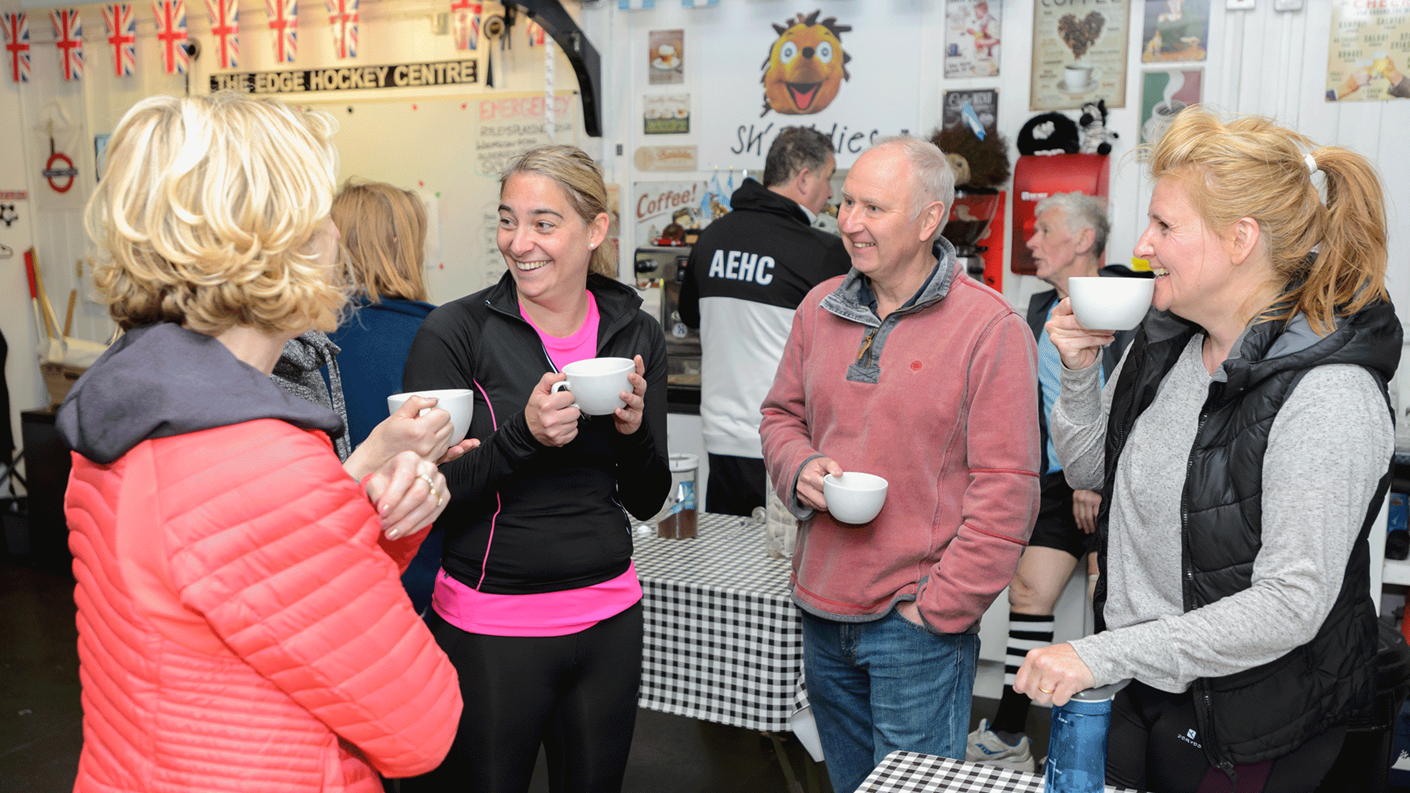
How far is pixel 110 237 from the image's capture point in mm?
975

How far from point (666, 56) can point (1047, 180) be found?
66.7 inches

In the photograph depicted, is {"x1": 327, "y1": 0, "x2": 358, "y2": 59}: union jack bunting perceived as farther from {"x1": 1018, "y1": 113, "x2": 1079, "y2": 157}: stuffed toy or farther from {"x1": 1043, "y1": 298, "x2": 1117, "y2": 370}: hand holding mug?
{"x1": 1043, "y1": 298, "x2": 1117, "y2": 370}: hand holding mug

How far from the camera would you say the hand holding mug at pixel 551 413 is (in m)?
1.52

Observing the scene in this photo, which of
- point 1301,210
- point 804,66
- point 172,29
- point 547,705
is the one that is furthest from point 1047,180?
point 172,29

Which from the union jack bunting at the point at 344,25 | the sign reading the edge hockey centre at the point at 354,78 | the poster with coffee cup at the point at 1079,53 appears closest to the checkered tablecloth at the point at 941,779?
the poster with coffee cup at the point at 1079,53

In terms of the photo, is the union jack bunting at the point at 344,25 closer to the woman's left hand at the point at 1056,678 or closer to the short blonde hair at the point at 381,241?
the short blonde hair at the point at 381,241

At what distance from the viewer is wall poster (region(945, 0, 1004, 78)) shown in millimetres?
3873

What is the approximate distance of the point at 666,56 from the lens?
14.3ft

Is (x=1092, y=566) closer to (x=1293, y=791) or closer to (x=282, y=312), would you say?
(x=1293, y=791)

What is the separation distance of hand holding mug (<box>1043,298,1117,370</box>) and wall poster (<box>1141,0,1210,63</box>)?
2.68 meters

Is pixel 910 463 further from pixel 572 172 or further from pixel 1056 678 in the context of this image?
pixel 572 172

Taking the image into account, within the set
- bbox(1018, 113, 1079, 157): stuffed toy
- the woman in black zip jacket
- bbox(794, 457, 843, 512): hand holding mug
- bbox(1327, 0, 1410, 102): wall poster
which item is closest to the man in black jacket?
bbox(1018, 113, 1079, 157): stuffed toy

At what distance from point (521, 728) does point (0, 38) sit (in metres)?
5.61

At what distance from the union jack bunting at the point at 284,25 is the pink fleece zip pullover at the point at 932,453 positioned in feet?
13.7
